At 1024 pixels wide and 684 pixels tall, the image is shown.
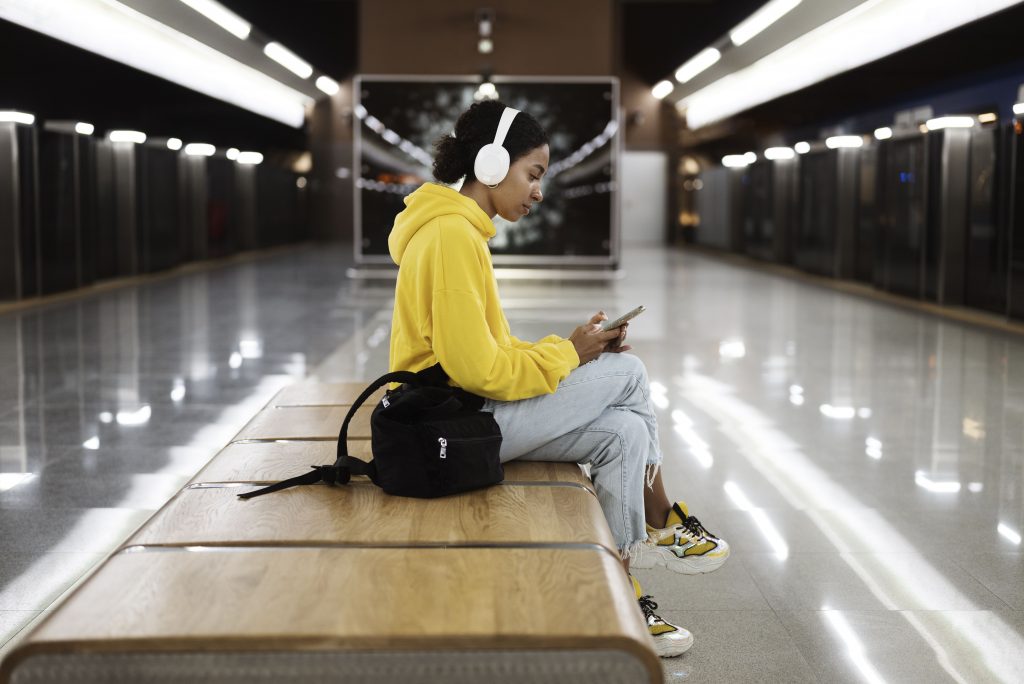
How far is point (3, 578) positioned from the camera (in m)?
3.95

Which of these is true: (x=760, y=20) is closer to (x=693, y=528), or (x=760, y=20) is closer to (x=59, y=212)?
(x=59, y=212)

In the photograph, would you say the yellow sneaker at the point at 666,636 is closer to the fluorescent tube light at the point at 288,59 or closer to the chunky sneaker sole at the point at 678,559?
the chunky sneaker sole at the point at 678,559

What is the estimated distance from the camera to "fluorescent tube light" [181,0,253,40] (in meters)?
15.3

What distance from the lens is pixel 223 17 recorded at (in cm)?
1630

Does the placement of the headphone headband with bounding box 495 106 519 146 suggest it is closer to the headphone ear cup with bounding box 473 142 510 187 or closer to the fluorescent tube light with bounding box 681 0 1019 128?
the headphone ear cup with bounding box 473 142 510 187

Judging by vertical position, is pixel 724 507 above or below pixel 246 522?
below

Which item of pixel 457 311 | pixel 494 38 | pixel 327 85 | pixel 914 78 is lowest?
pixel 457 311

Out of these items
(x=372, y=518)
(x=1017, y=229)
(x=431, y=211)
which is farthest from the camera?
(x=1017, y=229)

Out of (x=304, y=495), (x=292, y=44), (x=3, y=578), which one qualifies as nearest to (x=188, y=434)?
(x=3, y=578)

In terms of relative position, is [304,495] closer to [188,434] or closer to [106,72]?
[188,434]

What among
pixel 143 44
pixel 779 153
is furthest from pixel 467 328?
pixel 779 153

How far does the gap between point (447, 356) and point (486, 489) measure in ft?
1.17

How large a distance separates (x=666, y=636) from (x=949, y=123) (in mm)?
12472

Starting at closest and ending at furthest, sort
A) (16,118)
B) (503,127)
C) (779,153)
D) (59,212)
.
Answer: (503,127) → (16,118) → (59,212) → (779,153)
